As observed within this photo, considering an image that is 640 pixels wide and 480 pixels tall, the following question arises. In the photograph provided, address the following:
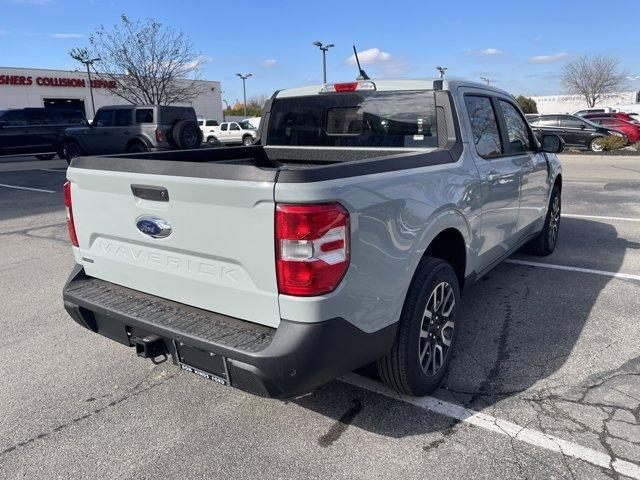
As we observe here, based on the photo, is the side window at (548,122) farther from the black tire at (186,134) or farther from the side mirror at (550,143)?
the side mirror at (550,143)

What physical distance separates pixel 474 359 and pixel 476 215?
99 centimetres

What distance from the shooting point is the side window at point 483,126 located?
12.2ft

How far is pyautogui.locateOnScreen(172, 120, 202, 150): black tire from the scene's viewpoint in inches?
660

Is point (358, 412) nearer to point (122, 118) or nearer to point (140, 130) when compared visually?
point (140, 130)

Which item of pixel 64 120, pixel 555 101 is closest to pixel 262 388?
pixel 64 120

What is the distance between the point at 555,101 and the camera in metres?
62.4

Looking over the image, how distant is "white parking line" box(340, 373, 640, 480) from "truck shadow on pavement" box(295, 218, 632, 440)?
2.5 inches

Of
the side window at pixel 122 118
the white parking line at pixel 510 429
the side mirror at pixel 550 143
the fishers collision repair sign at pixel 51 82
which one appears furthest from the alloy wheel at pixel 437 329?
the fishers collision repair sign at pixel 51 82

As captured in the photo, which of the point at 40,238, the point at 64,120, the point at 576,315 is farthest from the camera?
the point at 64,120

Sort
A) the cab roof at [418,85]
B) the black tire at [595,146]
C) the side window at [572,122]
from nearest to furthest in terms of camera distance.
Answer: the cab roof at [418,85] < the black tire at [595,146] < the side window at [572,122]

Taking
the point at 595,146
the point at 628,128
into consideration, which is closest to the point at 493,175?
the point at 595,146

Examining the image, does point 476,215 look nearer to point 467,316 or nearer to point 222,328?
point 467,316

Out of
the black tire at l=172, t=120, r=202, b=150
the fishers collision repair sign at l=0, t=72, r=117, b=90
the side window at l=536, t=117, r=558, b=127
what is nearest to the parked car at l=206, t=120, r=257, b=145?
the fishers collision repair sign at l=0, t=72, r=117, b=90

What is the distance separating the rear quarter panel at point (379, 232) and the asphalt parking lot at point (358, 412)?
69 cm
